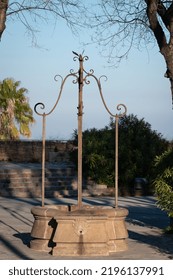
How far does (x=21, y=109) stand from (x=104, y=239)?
102 ft

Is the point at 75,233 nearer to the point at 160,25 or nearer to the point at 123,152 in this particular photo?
the point at 160,25

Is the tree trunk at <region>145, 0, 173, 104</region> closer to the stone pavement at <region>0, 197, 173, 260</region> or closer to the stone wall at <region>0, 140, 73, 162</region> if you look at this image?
the stone pavement at <region>0, 197, 173, 260</region>

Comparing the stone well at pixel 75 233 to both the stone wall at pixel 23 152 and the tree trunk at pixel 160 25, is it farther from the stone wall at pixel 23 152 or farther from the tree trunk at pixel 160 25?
the stone wall at pixel 23 152

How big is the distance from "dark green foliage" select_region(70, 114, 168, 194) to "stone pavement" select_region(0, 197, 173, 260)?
2282mm

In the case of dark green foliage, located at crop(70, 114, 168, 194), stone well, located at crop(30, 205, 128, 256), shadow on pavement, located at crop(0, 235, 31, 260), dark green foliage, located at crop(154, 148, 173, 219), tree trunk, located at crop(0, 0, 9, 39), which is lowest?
shadow on pavement, located at crop(0, 235, 31, 260)

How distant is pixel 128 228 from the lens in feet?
44.4

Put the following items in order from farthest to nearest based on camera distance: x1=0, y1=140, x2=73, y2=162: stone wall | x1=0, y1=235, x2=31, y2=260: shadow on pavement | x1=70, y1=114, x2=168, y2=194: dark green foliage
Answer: x1=0, y1=140, x2=73, y2=162: stone wall
x1=70, y1=114, x2=168, y2=194: dark green foliage
x1=0, y1=235, x2=31, y2=260: shadow on pavement

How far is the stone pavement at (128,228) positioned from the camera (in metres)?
9.76

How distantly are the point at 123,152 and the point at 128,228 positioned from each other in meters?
9.67

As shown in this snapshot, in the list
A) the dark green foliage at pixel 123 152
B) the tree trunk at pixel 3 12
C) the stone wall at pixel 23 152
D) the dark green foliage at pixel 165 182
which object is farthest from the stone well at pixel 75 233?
the stone wall at pixel 23 152

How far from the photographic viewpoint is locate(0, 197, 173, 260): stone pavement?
976cm

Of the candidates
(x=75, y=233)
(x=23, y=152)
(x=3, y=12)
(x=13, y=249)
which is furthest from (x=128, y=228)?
(x=23, y=152)

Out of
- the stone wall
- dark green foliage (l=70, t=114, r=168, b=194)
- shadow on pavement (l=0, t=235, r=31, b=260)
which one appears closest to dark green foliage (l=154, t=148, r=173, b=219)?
shadow on pavement (l=0, t=235, r=31, b=260)

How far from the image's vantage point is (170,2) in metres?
13.5
